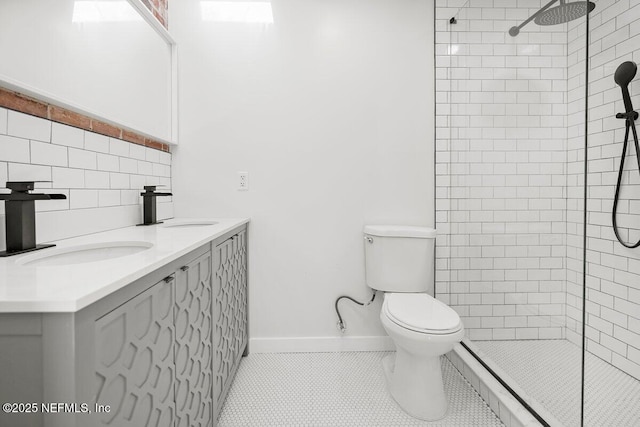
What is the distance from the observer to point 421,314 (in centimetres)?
156

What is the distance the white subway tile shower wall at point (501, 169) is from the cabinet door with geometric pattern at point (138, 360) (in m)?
1.51

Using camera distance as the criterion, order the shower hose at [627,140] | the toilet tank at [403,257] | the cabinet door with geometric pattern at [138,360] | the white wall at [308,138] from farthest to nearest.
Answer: the white wall at [308,138]
the toilet tank at [403,257]
the shower hose at [627,140]
the cabinet door with geometric pattern at [138,360]

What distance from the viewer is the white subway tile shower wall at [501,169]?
4.60 ft

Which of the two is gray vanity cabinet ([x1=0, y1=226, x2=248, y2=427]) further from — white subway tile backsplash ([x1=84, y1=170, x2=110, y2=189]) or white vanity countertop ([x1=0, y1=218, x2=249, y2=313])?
white subway tile backsplash ([x1=84, y1=170, x2=110, y2=189])

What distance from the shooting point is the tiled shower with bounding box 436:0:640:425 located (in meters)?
1.31

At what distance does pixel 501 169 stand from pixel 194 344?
159 cm

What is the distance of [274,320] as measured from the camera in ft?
6.95

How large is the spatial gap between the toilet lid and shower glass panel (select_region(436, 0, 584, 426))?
36cm

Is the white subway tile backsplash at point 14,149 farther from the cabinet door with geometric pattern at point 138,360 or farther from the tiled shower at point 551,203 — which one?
the tiled shower at point 551,203

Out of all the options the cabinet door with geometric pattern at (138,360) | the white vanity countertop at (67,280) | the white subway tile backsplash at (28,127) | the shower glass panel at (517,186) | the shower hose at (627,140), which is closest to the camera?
the white vanity countertop at (67,280)

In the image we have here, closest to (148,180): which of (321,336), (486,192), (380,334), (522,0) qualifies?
(321,336)

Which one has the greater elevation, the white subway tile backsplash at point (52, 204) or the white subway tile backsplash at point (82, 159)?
the white subway tile backsplash at point (82, 159)

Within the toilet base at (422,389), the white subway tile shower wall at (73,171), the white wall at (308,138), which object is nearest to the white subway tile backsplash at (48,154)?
the white subway tile shower wall at (73,171)

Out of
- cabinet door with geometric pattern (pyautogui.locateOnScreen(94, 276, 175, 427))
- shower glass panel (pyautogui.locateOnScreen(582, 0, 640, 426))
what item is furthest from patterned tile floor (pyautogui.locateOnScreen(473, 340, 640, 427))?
cabinet door with geometric pattern (pyautogui.locateOnScreen(94, 276, 175, 427))
